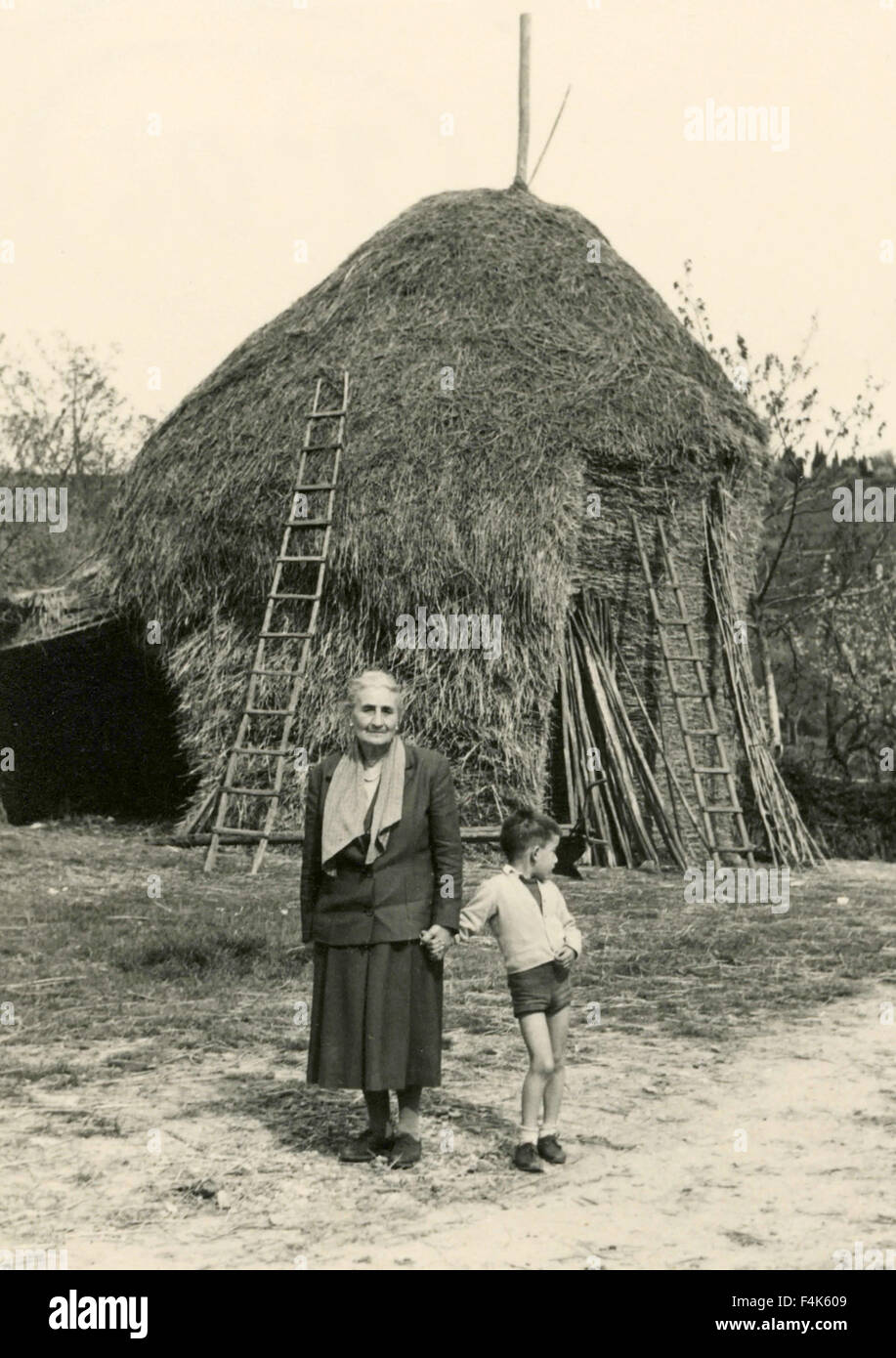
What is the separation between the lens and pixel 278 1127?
526 centimetres

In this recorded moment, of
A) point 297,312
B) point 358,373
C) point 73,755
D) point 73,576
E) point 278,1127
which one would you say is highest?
point 297,312

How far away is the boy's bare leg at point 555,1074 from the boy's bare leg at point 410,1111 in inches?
16.7

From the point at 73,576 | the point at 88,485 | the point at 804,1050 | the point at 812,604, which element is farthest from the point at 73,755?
the point at 88,485

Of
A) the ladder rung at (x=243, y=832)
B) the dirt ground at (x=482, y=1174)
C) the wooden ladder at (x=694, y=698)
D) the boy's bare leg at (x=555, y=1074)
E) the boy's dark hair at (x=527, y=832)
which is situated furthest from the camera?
the wooden ladder at (x=694, y=698)

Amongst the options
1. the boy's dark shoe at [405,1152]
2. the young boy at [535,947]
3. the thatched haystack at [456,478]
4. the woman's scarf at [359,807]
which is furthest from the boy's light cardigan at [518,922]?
the thatched haystack at [456,478]

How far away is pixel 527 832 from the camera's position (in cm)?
508

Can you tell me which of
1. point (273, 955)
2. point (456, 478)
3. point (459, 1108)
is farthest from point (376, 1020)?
point (456, 478)

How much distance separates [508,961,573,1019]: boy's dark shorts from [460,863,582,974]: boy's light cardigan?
1.1 inches

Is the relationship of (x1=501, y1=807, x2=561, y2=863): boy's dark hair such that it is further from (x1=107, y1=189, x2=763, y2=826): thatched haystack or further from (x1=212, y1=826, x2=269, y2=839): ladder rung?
(x1=107, y1=189, x2=763, y2=826): thatched haystack

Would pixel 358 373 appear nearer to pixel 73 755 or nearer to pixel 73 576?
pixel 73 576

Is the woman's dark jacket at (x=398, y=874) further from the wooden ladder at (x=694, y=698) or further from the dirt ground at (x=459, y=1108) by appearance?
the wooden ladder at (x=694, y=698)

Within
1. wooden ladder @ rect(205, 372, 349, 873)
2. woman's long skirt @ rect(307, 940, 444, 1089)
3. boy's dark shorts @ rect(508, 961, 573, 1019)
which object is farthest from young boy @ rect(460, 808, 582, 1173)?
wooden ladder @ rect(205, 372, 349, 873)

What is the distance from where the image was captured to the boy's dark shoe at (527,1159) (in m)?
4.76
